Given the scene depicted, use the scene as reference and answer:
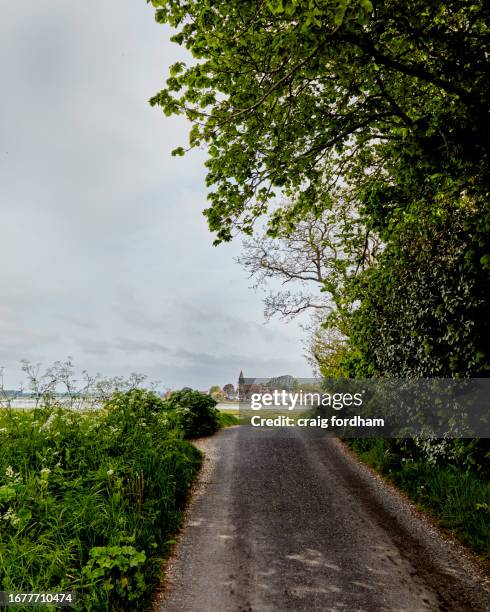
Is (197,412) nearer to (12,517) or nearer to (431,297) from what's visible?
(431,297)

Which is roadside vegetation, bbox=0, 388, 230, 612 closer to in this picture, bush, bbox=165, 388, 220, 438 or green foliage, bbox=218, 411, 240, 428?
bush, bbox=165, 388, 220, 438

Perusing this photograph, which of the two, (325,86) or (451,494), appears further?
(325,86)

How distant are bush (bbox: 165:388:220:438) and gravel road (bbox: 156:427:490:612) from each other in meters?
5.43

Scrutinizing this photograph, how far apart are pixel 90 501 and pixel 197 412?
33.0 ft

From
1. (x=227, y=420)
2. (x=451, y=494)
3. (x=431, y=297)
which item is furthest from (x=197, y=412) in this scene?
(x=431, y=297)

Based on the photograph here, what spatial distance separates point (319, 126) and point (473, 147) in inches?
114

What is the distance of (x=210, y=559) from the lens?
562 cm

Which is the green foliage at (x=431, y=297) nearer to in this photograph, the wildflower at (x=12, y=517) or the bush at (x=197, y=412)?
the wildflower at (x=12, y=517)

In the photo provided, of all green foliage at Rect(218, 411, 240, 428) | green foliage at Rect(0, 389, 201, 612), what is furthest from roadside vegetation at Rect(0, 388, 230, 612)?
green foliage at Rect(218, 411, 240, 428)

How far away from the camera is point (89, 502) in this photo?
551cm

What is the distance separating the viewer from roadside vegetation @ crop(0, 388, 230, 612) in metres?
4.42

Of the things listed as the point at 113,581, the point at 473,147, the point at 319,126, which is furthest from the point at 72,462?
the point at 473,147

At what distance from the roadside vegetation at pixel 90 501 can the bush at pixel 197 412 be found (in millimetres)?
5283

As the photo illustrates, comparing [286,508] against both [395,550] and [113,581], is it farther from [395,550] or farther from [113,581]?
[113,581]
